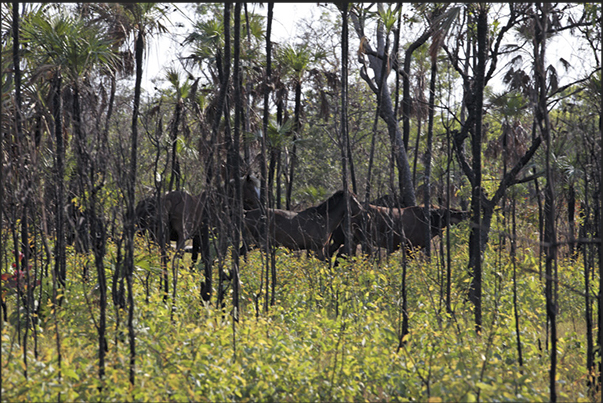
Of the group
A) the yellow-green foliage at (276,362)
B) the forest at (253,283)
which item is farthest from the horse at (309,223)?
the yellow-green foliage at (276,362)

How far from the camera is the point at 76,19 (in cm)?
933

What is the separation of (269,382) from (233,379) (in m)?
0.31

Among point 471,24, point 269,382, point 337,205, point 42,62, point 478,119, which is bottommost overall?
point 269,382

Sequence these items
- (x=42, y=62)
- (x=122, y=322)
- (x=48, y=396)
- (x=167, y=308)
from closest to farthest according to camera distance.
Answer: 1. (x=48, y=396)
2. (x=122, y=322)
3. (x=167, y=308)
4. (x=42, y=62)

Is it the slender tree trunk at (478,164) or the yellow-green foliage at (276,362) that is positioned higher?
the slender tree trunk at (478,164)


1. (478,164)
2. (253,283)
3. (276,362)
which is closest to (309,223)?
(253,283)

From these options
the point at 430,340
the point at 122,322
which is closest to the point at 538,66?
the point at 430,340

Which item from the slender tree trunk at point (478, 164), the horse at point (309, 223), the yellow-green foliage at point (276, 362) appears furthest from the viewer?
the horse at point (309, 223)

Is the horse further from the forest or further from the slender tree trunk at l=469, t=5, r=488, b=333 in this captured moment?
the slender tree trunk at l=469, t=5, r=488, b=333

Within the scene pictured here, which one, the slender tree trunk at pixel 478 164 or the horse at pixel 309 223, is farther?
the horse at pixel 309 223

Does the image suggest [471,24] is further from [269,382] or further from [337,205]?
[269,382]

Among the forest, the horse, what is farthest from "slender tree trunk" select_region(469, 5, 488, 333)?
the horse

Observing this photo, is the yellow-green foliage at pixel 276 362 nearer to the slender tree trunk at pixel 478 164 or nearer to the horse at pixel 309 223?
the slender tree trunk at pixel 478 164

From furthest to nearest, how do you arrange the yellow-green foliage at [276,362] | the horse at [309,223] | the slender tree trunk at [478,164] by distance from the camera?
1. the horse at [309,223]
2. the slender tree trunk at [478,164]
3. the yellow-green foliage at [276,362]
